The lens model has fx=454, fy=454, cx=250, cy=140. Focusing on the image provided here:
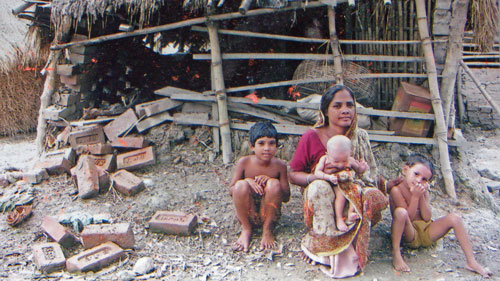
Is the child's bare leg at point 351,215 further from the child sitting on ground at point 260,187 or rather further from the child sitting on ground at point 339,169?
the child sitting on ground at point 260,187

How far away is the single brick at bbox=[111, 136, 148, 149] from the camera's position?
220 inches

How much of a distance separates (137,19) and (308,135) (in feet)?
12.4

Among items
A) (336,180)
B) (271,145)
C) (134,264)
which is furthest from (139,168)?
(336,180)

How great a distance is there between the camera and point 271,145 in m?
3.64

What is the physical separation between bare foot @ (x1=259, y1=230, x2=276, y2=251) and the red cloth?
0.61 m

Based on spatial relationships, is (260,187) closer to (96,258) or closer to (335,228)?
(335,228)

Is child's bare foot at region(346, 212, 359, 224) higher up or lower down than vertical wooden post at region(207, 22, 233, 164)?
lower down

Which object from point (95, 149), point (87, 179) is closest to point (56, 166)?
point (95, 149)

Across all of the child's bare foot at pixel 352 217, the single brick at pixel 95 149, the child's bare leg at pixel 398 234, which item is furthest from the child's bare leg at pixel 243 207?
the single brick at pixel 95 149

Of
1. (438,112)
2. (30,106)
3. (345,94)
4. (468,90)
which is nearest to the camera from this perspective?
(345,94)

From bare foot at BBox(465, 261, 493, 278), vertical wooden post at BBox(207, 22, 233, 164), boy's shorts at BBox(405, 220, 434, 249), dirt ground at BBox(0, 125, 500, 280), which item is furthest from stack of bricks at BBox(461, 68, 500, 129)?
bare foot at BBox(465, 261, 493, 278)

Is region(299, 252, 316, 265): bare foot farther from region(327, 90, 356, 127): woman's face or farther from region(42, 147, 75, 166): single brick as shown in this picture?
region(42, 147, 75, 166): single brick

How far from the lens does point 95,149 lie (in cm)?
550

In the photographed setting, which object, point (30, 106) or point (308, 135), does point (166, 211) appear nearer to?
point (308, 135)
